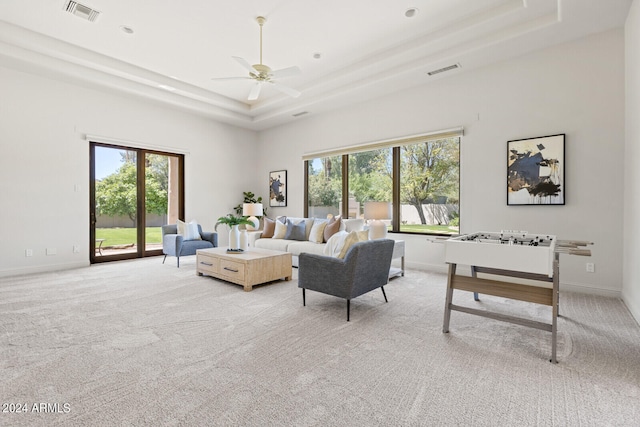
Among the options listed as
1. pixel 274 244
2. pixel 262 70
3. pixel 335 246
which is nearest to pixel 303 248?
pixel 274 244

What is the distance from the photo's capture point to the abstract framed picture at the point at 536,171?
13.5 ft

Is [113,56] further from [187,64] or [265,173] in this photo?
[265,173]

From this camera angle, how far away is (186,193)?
7105 mm

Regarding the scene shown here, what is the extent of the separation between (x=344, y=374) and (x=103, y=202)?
6.05 metres

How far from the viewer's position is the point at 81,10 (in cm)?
379

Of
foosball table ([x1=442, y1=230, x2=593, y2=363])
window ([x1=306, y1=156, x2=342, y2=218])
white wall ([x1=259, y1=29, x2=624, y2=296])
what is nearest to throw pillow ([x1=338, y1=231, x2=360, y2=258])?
foosball table ([x1=442, y1=230, x2=593, y2=363])

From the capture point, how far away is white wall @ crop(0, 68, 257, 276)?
16.0 feet

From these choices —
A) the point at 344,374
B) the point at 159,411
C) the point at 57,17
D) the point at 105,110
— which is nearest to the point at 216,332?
the point at 159,411

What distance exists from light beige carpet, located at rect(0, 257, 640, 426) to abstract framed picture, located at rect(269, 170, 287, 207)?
4.42 m

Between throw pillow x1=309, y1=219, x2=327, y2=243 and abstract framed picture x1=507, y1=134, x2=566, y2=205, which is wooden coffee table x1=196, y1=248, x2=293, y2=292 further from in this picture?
abstract framed picture x1=507, y1=134, x2=566, y2=205

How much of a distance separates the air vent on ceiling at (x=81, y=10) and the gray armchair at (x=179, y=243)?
131 inches

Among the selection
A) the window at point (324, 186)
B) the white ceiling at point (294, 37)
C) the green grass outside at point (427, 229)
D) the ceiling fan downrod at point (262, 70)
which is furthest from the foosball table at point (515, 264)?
the window at point (324, 186)

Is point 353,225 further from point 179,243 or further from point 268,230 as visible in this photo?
point 179,243

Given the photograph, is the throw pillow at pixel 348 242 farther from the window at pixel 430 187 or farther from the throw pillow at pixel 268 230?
the throw pillow at pixel 268 230
